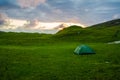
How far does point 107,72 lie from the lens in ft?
122

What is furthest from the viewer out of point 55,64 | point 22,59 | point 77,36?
point 77,36

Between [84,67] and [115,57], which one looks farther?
[115,57]

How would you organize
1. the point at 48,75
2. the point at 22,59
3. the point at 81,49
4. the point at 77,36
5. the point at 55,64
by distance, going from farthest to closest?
the point at 77,36 < the point at 81,49 < the point at 22,59 < the point at 55,64 < the point at 48,75

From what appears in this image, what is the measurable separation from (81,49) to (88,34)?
60404 mm

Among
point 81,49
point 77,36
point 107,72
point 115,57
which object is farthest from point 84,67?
point 77,36

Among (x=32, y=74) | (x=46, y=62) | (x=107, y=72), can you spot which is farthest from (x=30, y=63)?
(x=107, y=72)

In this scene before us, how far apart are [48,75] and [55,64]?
7156 millimetres

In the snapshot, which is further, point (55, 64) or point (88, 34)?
point (88, 34)

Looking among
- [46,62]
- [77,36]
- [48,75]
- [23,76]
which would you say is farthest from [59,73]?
[77,36]

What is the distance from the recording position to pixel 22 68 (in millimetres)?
40812

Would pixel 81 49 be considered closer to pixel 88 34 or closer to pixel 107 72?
pixel 107 72

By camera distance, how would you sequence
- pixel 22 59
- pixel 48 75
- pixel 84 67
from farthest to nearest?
pixel 22 59 → pixel 84 67 → pixel 48 75

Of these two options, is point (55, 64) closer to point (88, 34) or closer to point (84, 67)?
point (84, 67)

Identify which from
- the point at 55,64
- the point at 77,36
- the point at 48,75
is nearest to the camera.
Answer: the point at 48,75
